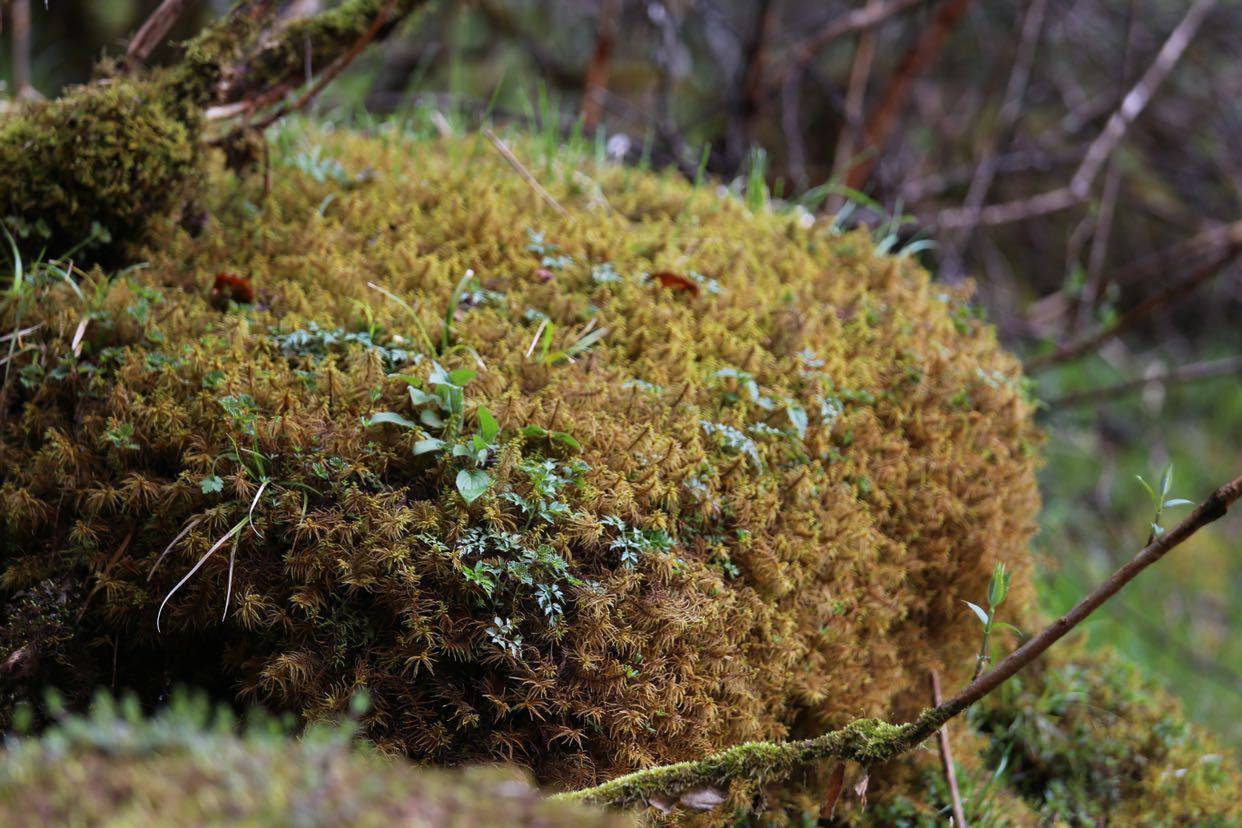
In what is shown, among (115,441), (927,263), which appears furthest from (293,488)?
(927,263)

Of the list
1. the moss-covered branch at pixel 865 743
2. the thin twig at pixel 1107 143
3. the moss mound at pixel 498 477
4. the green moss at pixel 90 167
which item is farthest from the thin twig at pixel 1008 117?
the green moss at pixel 90 167

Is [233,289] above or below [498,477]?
above

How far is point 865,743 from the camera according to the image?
188 centimetres

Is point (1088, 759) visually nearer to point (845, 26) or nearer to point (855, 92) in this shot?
point (845, 26)

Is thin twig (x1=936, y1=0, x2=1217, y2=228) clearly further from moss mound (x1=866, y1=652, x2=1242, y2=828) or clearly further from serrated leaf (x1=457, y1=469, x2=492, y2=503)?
serrated leaf (x1=457, y1=469, x2=492, y2=503)

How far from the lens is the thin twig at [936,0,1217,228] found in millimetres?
5527

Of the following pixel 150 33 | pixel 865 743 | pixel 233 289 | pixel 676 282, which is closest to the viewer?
pixel 865 743

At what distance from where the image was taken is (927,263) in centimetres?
650

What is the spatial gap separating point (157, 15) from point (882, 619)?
2728mm

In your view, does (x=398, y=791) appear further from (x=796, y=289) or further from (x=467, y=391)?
(x=796, y=289)

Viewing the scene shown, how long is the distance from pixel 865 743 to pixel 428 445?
41.7 inches

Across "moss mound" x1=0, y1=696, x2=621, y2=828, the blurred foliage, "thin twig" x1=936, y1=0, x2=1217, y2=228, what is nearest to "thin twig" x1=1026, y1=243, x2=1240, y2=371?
the blurred foliage

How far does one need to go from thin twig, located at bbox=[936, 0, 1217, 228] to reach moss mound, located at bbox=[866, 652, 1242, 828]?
297 centimetres

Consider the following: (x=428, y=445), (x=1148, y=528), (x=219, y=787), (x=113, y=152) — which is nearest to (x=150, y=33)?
(x=113, y=152)
